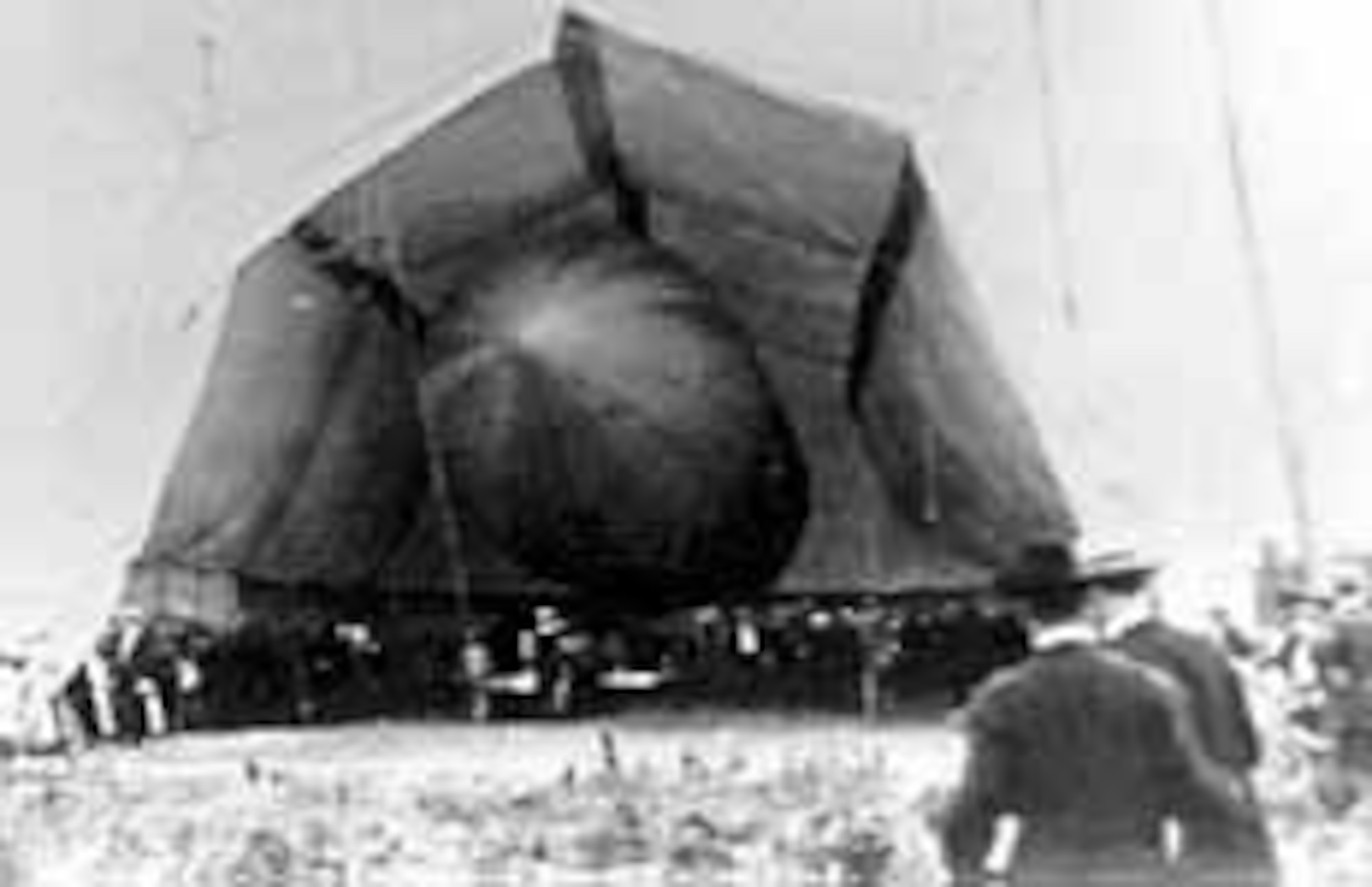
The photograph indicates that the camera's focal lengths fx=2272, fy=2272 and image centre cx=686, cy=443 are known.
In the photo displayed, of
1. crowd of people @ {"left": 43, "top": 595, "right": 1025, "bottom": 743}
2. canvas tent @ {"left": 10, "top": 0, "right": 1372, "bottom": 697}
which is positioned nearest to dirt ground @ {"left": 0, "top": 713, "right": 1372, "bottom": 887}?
crowd of people @ {"left": 43, "top": 595, "right": 1025, "bottom": 743}

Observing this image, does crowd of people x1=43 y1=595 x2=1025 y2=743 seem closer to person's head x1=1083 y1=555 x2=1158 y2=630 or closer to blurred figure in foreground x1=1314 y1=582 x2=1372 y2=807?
person's head x1=1083 y1=555 x2=1158 y2=630

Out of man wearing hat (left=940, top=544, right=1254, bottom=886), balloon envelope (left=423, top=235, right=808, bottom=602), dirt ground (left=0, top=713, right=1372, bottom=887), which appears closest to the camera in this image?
man wearing hat (left=940, top=544, right=1254, bottom=886)

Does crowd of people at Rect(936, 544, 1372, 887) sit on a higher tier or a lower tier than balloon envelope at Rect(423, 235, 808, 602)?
lower

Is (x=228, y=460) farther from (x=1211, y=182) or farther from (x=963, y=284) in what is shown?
(x=1211, y=182)

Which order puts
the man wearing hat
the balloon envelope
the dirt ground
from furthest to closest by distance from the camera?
the balloon envelope → the dirt ground → the man wearing hat

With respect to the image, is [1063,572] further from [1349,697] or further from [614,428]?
[614,428]

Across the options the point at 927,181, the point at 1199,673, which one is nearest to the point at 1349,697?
the point at 1199,673

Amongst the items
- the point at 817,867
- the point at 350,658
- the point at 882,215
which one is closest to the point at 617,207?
the point at 882,215
